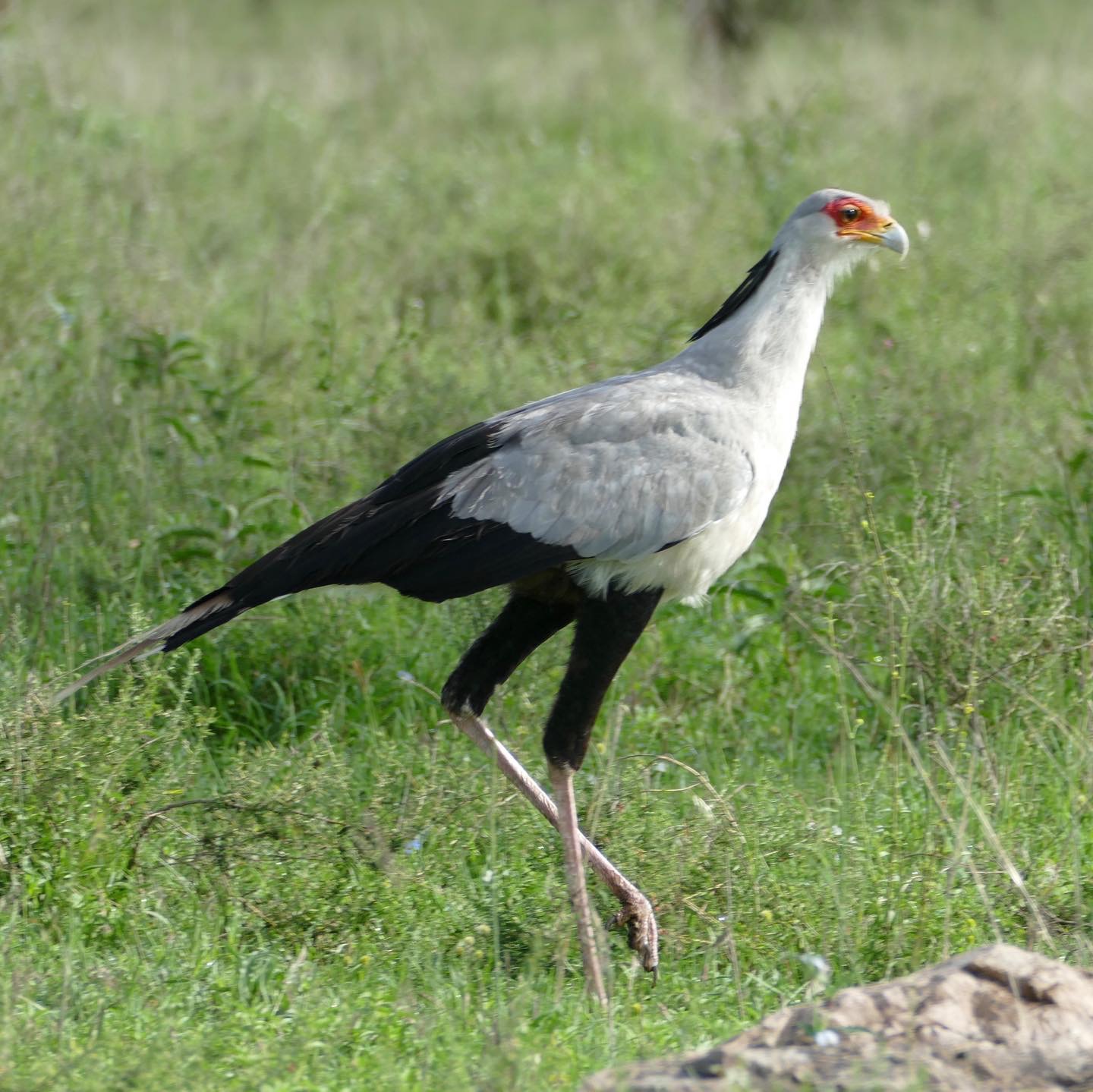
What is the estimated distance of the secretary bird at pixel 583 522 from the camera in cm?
360

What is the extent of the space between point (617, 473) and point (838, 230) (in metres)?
0.91

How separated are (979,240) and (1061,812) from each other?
4.33 m

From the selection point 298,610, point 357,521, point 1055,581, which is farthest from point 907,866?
point 298,610

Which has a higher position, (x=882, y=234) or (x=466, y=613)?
(x=882, y=234)

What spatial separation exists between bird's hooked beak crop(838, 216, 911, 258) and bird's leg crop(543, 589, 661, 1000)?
3.55 ft

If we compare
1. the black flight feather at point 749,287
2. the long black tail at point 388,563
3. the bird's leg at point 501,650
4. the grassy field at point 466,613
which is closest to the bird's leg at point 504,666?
the bird's leg at point 501,650

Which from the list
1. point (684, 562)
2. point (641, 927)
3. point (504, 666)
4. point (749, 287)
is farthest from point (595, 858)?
point (749, 287)

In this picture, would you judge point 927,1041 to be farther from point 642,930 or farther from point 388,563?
point 388,563

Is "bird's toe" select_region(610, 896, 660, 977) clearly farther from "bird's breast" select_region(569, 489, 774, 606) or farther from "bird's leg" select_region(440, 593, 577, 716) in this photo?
"bird's breast" select_region(569, 489, 774, 606)

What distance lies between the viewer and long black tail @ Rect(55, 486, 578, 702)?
11.9 feet

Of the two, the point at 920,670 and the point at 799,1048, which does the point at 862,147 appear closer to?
the point at 920,670

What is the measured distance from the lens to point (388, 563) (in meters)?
3.67

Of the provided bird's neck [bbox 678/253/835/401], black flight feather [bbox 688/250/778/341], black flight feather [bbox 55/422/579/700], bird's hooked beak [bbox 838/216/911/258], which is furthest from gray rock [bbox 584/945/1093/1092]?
bird's hooked beak [bbox 838/216/911/258]

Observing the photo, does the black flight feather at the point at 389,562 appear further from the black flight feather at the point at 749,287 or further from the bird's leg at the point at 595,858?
the black flight feather at the point at 749,287
